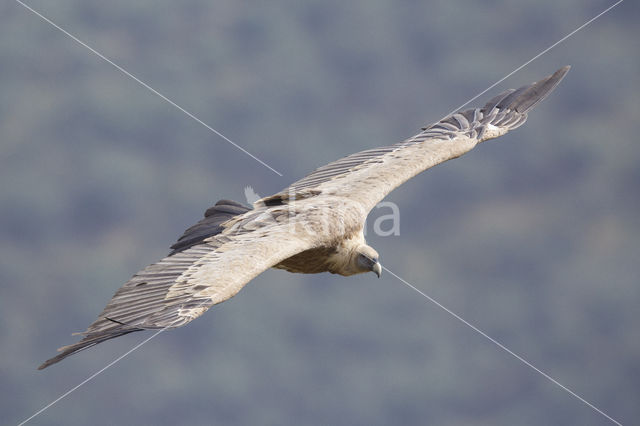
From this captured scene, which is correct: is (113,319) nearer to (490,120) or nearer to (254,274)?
(254,274)

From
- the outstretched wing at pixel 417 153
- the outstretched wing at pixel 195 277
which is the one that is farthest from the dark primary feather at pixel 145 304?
the outstretched wing at pixel 417 153

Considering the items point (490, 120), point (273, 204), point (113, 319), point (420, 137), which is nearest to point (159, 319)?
point (113, 319)

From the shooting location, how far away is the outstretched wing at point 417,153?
13.1 m

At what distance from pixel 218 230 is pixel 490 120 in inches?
181

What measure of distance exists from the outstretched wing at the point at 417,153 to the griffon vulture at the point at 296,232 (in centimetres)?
1

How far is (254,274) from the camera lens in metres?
10.4

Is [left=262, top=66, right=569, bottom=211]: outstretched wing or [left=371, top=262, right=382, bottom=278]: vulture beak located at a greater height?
[left=262, top=66, right=569, bottom=211]: outstretched wing

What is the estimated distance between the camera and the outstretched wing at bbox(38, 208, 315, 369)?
32.0ft

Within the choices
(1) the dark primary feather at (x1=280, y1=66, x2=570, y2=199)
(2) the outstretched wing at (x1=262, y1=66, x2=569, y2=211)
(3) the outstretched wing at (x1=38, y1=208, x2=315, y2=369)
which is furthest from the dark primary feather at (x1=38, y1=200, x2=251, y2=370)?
(1) the dark primary feather at (x1=280, y1=66, x2=570, y2=199)

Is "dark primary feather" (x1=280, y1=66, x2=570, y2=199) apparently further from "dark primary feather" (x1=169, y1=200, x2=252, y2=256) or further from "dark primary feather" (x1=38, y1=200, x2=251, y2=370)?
"dark primary feather" (x1=38, y1=200, x2=251, y2=370)

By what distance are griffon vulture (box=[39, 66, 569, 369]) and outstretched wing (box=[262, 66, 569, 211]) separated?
1cm

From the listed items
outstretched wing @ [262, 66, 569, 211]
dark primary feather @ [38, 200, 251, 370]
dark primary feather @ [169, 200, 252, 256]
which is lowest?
dark primary feather @ [38, 200, 251, 370]

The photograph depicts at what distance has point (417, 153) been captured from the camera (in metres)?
13.9

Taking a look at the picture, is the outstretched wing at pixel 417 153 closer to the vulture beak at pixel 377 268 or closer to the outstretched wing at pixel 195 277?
the vulture beak at pixel 377 268
